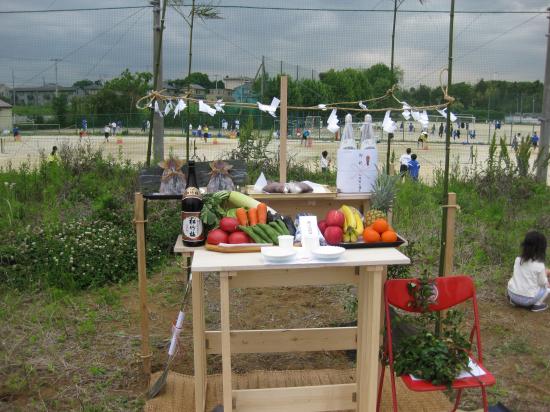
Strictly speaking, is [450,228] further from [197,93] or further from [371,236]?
[197,93]

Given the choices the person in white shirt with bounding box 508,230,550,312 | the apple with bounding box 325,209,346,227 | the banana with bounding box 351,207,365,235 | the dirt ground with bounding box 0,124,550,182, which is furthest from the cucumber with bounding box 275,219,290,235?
the dirt ground with bounding box 0,124,550,182

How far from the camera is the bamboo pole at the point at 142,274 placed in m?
3.32

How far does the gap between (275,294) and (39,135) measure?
12.2m

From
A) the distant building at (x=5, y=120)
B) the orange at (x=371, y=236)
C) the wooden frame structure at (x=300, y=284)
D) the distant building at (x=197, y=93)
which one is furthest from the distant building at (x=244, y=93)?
the distant building at (x=5, y=120)

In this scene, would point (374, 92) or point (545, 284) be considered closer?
point (545, 284)

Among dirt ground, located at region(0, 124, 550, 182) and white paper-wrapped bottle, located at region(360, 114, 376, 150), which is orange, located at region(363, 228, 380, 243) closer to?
white paper-wrapped bottle, located at region(360, 114, 376, 150)

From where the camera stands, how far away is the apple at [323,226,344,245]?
292 cm

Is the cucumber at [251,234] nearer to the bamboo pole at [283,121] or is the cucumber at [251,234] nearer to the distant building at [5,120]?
the bamboo pole at [283,121]

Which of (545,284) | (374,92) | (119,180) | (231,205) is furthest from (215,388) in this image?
(374,92)

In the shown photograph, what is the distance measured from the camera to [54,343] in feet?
13.2

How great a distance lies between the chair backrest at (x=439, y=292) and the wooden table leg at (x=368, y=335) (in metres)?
0.15

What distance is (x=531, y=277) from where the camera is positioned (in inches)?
186

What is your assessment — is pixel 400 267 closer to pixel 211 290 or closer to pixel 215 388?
pixel 215 388

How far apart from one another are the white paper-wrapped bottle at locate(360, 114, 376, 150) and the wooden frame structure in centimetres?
77
